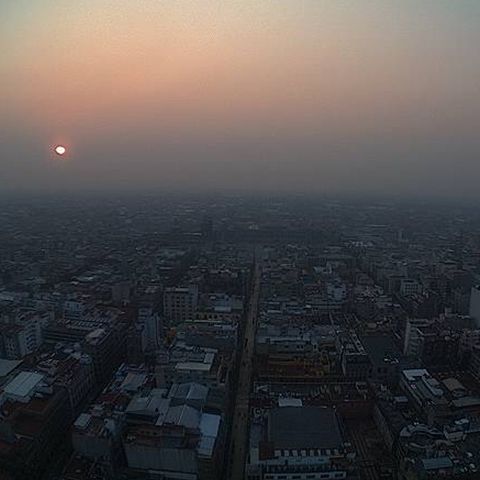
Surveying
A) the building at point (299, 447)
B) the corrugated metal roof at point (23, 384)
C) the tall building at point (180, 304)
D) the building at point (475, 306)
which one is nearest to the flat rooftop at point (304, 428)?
the building at point (299, 447)

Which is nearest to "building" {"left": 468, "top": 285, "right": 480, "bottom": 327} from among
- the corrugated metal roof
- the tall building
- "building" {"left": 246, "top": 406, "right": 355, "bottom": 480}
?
"building" {"left": 246, "top": 406, "right": 355, "bottom": 480}

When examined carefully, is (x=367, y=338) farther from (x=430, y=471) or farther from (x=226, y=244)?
(x=226, y=244)

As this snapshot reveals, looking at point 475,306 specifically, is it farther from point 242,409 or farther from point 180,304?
point 180,304

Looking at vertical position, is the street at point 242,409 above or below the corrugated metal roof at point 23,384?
below

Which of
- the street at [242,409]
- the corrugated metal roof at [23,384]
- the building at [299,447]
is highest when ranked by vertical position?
the corrugated metal roof at [23,384]

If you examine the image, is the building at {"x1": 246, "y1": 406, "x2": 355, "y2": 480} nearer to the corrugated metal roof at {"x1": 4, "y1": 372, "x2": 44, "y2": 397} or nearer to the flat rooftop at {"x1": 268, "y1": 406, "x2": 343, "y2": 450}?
the flat rooftop at {"x1": 268, "y1": 406, "x2": 343, "y2": 450}

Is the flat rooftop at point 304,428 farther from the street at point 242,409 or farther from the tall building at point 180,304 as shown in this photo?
the tall building at point 180,304

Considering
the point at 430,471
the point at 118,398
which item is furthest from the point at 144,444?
the point at 430,471

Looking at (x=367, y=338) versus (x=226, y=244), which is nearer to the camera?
(x=367, y=338)

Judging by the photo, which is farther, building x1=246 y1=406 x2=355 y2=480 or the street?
the street

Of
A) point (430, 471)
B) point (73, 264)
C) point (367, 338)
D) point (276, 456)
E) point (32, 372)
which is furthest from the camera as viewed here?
point (73, 264)

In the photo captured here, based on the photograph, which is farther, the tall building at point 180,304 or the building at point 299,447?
the tall building at point 180,304
